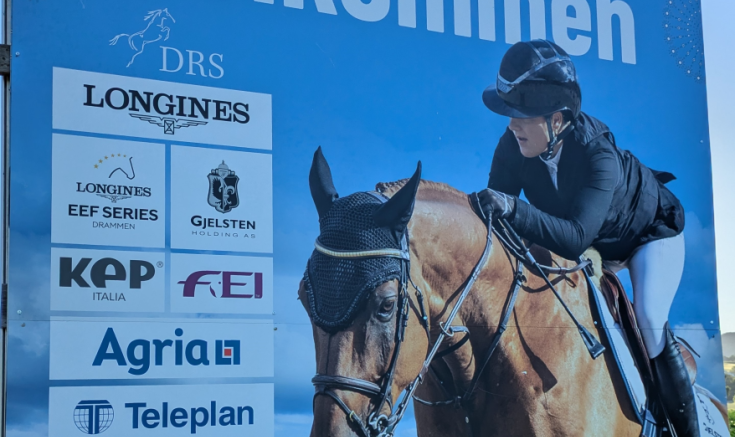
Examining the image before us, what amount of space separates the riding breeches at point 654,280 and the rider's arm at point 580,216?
0.80 feet

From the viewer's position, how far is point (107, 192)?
3.06m

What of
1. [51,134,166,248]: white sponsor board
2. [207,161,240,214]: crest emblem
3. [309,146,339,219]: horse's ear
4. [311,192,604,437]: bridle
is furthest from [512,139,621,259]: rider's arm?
[51,134,166,248]: white sponsor board

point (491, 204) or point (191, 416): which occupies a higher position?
point (491, 204)

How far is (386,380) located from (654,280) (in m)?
1.63

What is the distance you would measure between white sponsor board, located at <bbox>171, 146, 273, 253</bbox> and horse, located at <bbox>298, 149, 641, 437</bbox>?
22 centimetres

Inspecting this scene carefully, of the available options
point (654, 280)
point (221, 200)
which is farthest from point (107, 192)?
point (654, 280)

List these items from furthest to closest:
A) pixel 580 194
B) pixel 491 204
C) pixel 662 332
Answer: pixel 662 332, pixel 580 194, pixel 491 204

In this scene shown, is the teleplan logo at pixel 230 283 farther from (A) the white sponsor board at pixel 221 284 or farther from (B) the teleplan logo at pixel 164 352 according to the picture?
(B) the teleplan logo at pixel 164 352

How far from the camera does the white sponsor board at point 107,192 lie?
3.00m

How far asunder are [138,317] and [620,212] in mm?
2362

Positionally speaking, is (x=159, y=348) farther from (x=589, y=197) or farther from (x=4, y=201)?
(x=589, y=197)

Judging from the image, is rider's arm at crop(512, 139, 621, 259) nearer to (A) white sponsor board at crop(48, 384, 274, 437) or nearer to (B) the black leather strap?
(B) the black leather strap

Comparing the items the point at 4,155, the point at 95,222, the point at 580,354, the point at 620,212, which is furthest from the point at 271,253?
the point at 620,212

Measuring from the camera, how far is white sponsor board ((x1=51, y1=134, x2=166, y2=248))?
3.00m
